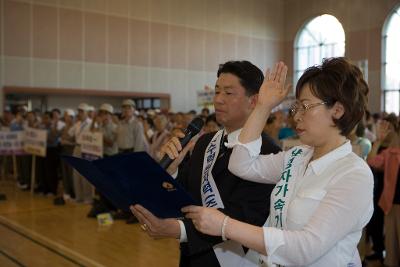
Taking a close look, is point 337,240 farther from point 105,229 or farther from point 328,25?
point 328,25

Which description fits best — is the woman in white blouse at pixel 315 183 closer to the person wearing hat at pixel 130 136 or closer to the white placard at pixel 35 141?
the person wearing hat at pixel 130 136

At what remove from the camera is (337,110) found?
3.97 ft

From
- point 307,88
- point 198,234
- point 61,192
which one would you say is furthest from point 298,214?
point 61,192

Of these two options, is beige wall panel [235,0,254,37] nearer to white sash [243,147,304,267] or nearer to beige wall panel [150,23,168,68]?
beige wall panel [150,23,168,68]

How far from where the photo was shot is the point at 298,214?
1.20 metres

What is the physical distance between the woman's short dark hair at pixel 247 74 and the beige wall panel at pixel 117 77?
12.0m

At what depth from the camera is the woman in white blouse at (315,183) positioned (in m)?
1.09

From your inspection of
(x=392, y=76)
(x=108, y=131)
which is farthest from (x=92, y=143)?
(x=392, y=76)

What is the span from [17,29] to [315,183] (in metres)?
12.1

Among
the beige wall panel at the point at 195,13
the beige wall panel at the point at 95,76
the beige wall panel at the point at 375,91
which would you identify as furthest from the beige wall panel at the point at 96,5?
the beige wall panel at the point at 375,91

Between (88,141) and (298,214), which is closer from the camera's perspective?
(298,214)

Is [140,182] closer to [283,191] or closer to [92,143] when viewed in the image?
[283,191]

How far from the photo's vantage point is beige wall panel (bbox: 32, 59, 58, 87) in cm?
1206

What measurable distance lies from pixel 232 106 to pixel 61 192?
7006 millimetres
